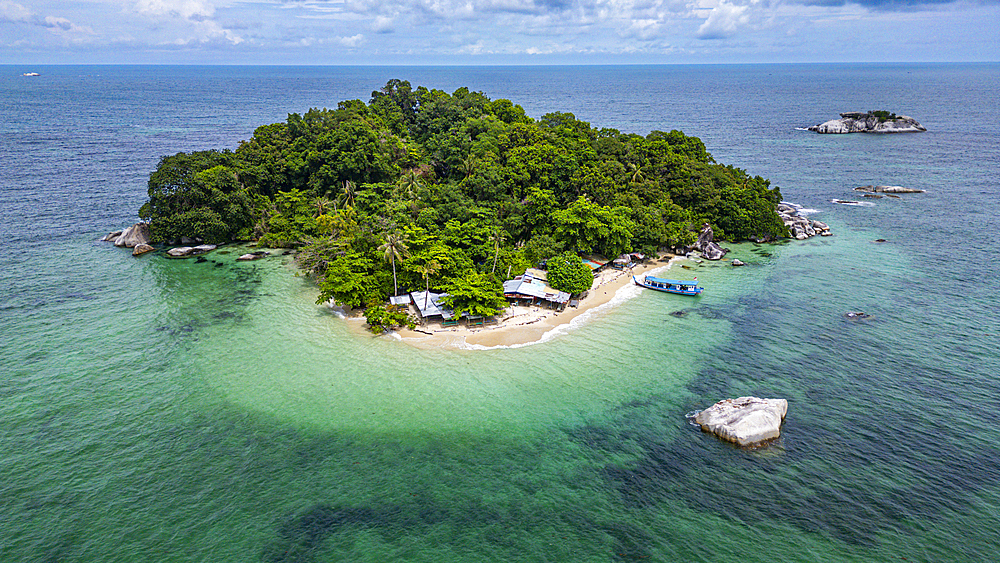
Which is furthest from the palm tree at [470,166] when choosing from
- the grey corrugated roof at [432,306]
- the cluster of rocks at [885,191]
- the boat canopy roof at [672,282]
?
the cluster of rocks at [885,191]

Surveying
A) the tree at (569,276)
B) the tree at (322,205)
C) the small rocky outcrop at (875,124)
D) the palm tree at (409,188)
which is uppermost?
the small rocky outcrop at (875,124)

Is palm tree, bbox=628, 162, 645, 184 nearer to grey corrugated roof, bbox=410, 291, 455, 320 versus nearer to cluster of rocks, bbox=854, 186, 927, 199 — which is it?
grey corrugated roof, bbox=410, 291, 455, 320

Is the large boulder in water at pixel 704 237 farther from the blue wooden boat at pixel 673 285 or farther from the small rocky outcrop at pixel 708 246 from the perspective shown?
the blue wooden boat at pixel 673 285

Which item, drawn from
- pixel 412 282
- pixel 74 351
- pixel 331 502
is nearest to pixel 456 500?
pixel 331 502

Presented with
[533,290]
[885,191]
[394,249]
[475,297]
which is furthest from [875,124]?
[394,249]

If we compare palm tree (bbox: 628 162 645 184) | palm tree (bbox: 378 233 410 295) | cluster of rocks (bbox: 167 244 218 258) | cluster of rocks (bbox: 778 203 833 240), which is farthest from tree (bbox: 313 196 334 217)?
cluster of rocks (bbox: 778 203 833 240)

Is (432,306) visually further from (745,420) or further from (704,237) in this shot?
(704,237)

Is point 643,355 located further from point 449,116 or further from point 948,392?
point 449,116
